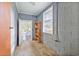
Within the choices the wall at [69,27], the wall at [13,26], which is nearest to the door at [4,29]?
the wall at [13,26]

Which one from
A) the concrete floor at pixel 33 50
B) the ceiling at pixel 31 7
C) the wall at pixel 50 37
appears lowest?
the concrete floor at pixel 33 50

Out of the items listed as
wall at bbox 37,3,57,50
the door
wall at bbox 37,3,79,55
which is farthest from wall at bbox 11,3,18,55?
wall at bbox 37,3,79,55

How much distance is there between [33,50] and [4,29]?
0.50 meters

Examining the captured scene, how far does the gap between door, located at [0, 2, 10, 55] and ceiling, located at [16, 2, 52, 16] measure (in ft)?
0.59

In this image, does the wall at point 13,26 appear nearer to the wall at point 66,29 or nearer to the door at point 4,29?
the door at point 4,29

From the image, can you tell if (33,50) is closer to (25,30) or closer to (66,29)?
(25,30)

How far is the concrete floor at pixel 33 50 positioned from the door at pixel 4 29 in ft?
0.57

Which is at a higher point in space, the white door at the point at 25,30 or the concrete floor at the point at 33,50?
the white door at the point at 25,30

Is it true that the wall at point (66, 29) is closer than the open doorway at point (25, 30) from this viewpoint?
Yes

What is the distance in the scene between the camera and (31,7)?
1657mm

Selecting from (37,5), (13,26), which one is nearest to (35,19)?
(37,5)

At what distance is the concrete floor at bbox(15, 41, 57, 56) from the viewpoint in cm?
162

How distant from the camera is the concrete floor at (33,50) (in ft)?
5.33

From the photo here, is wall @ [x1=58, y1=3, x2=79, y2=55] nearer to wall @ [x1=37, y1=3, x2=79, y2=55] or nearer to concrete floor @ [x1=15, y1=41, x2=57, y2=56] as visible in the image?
wall @ [x1=37, y1=3, x2=79, y2=55]
